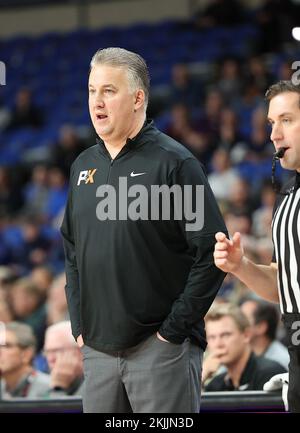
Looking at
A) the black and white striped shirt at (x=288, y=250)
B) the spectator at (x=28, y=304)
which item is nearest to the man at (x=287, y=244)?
the black and white striped shirt at (x=288, y=250)

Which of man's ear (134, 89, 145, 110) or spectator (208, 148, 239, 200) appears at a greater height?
man's ear (134, 89, 145, 110)

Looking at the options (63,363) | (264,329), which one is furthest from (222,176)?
(63,363)

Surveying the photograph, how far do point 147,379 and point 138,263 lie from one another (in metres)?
0.37

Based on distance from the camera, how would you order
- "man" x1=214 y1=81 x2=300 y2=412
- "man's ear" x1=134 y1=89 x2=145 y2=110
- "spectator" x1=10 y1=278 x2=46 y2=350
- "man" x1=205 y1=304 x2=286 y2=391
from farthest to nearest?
"spectator" x1=10 y1=278 x2=46 y2=350 → "man" x1=205 y1=304 x2=286 y2=391 → "man's ear" x1=134 y1=89 x2=145 y2=110 → "man" x1=214 y1=81 x2=300 y2=412

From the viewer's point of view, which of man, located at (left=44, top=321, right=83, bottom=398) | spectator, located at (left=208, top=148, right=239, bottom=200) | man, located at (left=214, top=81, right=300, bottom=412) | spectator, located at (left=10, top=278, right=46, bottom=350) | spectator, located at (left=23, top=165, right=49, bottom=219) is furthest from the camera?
spectator, located at (left=23, top=165, right=49, bottom=219)

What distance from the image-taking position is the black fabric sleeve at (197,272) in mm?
3064

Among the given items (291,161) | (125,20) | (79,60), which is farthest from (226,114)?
(291,161)

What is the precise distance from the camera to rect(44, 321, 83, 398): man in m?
4.81

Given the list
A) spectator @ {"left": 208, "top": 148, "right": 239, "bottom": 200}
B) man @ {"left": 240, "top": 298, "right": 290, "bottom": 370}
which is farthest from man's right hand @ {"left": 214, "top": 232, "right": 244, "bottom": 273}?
spectator @ {"left": 208, "top": 148, "right": 239, "bottom": 200}

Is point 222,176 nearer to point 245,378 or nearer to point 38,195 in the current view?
point 38,195

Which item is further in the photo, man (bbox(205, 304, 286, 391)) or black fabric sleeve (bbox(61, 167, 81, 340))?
man (bbox(205, 304, 286, 391))

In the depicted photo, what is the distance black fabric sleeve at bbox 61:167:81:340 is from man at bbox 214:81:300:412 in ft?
1.82

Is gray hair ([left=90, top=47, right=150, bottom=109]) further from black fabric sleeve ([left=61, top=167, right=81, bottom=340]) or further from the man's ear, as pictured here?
black fabric sleeve ([left=61, top=167, right=81, bottom=340])

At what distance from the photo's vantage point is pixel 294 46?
429 inches
